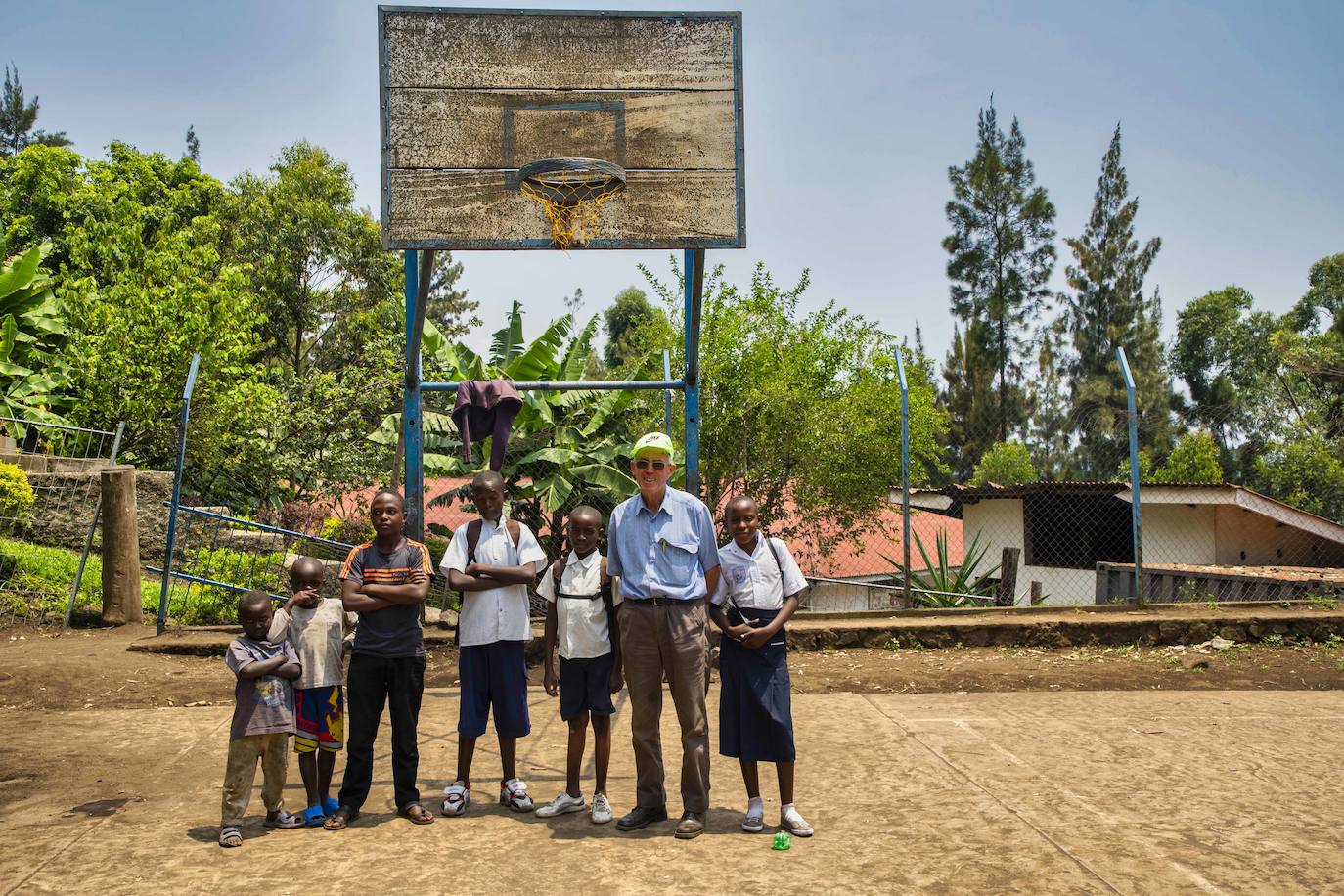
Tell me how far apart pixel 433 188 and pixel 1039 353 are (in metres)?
41.7

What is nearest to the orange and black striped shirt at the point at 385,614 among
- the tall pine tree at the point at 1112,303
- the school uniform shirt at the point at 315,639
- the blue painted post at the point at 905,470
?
the school uniform shirt at the point at 315,639

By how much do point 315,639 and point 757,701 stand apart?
2.07 m

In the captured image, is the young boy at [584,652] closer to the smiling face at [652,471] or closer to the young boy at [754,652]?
the smiling face at [652,471]

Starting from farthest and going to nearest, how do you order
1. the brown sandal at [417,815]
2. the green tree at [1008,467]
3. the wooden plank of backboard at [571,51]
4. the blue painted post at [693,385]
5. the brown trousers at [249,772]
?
the green tree at [1008,467] < the blue painted post at [693,385] < the wooden plank of backboard at [571,51] < the brown sandal at [417,815] < the brown trousers at [249,772]

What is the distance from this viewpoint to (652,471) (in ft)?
15.8

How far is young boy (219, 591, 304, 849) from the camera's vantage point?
4.51 meters

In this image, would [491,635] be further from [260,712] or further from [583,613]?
[260,712]

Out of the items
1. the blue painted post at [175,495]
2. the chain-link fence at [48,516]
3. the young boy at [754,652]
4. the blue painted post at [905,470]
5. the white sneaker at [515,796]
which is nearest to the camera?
the young boy at [754,652]

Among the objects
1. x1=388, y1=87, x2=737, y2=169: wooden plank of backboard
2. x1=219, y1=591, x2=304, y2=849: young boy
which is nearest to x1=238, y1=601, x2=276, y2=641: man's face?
x1=219, y1=591, x2=304, y2=849: young boy

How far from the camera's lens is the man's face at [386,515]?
15.9 ft

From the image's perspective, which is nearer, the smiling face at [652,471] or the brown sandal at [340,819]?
the brown sandal at [340,819]

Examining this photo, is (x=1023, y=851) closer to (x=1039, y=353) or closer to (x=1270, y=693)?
(x=1270, y=693)

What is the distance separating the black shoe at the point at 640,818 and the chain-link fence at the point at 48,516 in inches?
280

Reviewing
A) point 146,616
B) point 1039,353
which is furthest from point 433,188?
point 1039,353
